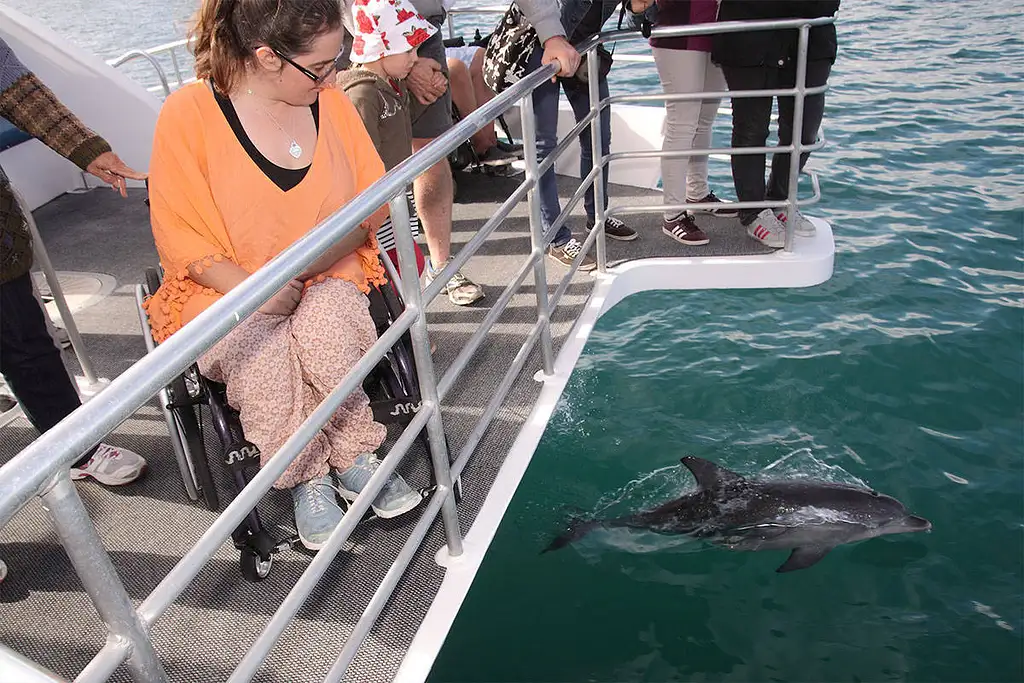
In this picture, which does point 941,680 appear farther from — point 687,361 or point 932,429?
point 687,361

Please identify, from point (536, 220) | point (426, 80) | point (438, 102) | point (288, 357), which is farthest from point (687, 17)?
point (288, 357)

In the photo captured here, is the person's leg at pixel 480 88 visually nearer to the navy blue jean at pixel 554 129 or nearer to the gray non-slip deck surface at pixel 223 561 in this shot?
the navy blue jean at pixel 554 129

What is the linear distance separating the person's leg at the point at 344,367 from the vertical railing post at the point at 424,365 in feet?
0.63

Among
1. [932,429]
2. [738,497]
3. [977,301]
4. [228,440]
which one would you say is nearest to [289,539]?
[228,440]

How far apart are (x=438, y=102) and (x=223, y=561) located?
2351mm

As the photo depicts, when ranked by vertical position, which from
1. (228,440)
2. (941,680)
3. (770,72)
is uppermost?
(770,72)

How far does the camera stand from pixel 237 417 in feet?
7.36

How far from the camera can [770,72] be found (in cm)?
405

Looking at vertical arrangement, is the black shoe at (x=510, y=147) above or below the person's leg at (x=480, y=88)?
below

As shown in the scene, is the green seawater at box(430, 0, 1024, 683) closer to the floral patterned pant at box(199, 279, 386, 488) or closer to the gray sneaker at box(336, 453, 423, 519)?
the gray sneaker at box(336, 453, 423, 519)

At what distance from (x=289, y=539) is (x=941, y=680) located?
2454 millimetres

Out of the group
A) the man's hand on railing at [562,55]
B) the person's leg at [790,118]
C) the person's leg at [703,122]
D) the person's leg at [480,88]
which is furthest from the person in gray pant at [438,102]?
the person's leg at [480,88]

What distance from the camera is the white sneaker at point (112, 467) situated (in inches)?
107

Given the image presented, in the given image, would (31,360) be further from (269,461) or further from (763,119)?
(763,119)
